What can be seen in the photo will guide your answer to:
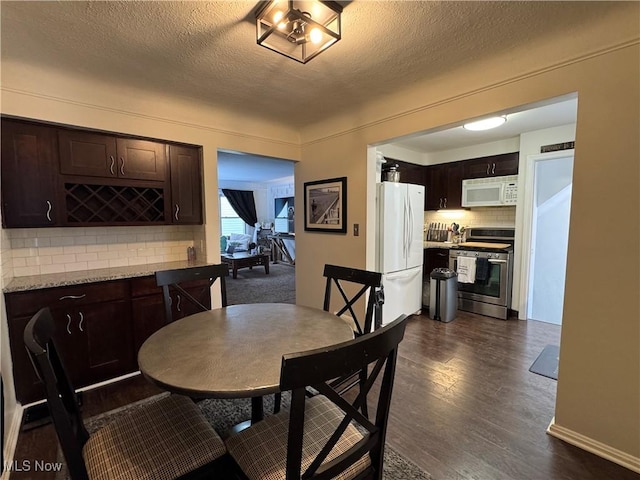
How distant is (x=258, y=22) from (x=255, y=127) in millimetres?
1777

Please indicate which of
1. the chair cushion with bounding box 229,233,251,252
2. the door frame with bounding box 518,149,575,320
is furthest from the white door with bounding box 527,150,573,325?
the chair cushion with bounding box 229,233,251,252

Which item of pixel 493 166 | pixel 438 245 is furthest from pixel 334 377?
pixel 493 166

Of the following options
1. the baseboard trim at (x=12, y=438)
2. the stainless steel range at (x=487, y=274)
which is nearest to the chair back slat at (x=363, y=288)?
the baseboard trim at (x=12, y=438)

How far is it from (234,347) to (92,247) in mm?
2217

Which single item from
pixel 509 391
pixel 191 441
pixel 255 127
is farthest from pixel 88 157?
pixel 509 391

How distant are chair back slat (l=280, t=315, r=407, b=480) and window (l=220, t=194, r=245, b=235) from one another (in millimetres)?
8450

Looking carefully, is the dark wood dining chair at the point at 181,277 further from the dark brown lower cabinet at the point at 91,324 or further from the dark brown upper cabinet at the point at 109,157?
the dark brown upper cabinet at the point at 109,157

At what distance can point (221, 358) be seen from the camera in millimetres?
1298

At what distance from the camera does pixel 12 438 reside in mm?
1793

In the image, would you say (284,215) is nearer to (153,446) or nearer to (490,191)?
(490,191)

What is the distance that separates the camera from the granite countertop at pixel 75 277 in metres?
2.08

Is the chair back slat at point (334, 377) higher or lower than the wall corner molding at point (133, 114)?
lower

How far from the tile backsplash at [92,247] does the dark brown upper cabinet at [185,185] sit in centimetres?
24

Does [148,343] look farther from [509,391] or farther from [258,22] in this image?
[509,391]
